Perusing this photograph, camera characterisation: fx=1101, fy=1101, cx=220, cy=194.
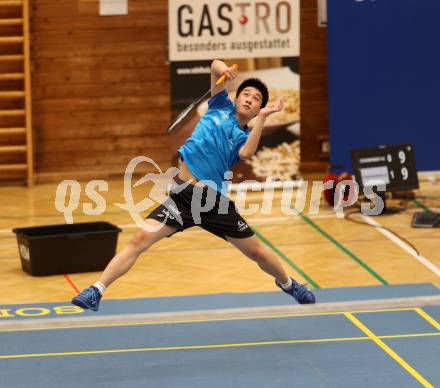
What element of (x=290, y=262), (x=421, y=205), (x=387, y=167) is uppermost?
(x=387, y=167)

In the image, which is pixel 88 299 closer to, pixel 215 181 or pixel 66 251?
pixel 215 181

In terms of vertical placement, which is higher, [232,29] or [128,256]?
[232,29]

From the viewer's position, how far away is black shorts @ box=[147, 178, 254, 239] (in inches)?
317

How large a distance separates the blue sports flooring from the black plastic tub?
3.46 ft

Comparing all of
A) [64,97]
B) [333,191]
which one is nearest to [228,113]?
[333,191]

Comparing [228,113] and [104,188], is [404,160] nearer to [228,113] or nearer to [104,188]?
[104,188]

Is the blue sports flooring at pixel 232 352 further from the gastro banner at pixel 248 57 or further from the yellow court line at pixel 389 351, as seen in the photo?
the gastro banner at pixel 248 57

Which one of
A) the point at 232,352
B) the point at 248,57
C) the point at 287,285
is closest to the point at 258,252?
the point at 287,285

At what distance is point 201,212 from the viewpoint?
8.09m

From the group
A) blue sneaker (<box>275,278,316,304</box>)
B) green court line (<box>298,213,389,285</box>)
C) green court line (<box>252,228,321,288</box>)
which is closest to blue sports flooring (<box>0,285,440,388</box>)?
blue sneaker (<box>275,278,316,304</box>)

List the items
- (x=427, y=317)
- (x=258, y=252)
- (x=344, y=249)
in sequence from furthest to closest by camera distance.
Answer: (x=344, y=249)
(x=427, y=317)
(x=258, y=252)

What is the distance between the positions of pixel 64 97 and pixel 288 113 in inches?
126

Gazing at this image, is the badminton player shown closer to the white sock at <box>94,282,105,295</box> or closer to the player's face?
the player's face

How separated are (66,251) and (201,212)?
9.89 feet
